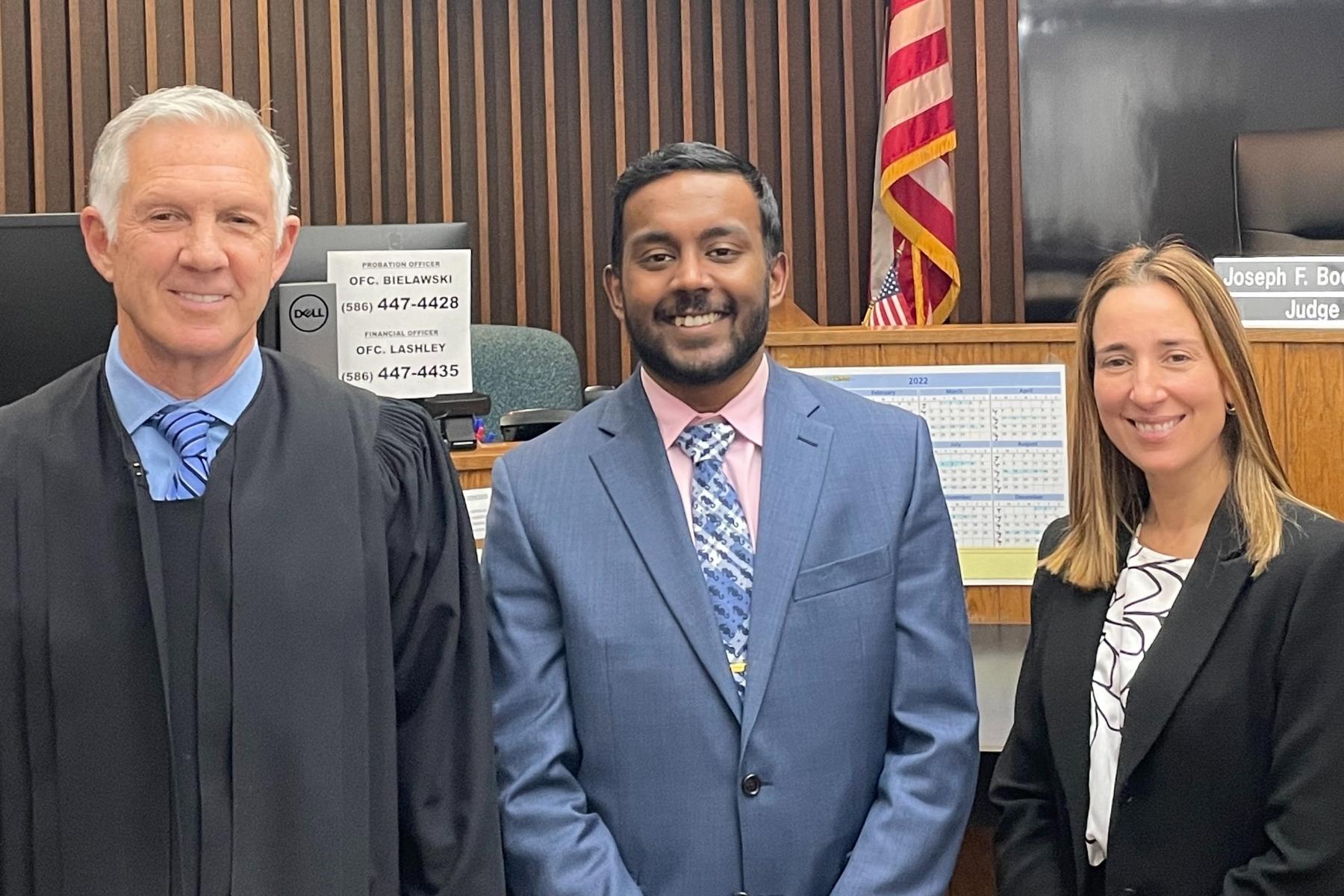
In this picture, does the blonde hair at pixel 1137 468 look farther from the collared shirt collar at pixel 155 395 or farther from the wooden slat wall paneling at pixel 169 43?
the wooden slat wall paneling at pixel 169 43

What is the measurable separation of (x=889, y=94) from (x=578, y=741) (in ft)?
10.6

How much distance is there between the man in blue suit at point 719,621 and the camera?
171 centimetres

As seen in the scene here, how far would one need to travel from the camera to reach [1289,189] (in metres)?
4.10

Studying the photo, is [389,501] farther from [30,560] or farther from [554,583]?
[30,560]

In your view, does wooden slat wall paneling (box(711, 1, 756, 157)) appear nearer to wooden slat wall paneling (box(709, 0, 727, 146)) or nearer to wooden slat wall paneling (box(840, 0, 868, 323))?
wooden slat wall paneling (box(709, 0, 727, 146))

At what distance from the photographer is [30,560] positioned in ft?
4.85

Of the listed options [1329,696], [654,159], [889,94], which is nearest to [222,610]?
[654,159]

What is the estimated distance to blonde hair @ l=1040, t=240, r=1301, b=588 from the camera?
1.75 m

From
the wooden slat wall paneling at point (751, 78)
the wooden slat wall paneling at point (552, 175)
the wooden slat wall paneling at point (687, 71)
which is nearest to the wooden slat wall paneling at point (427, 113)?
the wooden slat wall paneling at point (552, 175)

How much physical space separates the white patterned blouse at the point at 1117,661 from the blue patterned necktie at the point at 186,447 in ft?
3.59

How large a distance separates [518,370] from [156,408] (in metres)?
2.27

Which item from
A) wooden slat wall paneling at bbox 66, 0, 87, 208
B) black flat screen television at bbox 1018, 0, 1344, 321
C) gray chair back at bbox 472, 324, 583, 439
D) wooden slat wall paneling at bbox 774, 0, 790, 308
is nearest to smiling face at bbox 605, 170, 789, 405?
gray chair back at bbox 472, 324, 583, 439

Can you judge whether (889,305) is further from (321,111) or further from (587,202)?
(321,111)

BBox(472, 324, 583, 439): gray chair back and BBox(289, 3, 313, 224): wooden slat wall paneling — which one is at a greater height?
BBox(289, 3, 313, 224): wooden slat wall paneling
